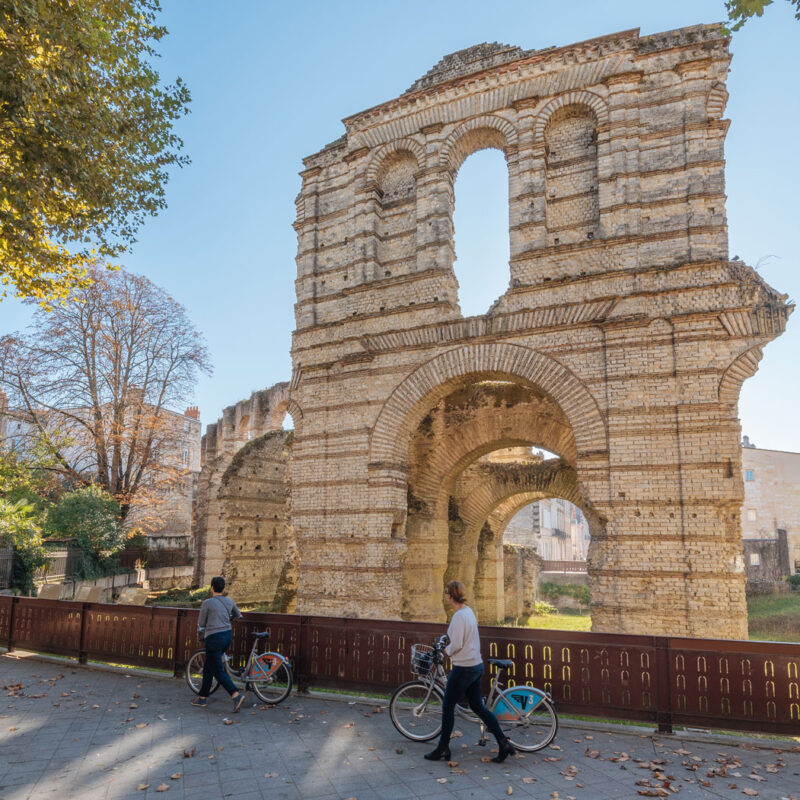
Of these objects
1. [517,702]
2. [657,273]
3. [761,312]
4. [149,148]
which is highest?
[149,148]

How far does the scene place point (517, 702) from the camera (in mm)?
5340

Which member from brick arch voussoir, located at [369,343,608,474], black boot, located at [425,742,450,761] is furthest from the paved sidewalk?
brick arch voussoir, located at [369,343,608,474]

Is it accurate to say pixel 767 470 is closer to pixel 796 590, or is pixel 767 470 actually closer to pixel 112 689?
pixel 796 590

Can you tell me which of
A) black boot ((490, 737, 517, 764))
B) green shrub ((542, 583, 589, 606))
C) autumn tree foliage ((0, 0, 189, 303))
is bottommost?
green shrub ((542, 583, 589, 606))

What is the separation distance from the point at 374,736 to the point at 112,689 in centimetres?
355

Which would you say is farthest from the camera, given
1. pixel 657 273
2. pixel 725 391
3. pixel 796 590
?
pixel 796 590

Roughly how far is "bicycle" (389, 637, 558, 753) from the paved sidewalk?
16 cm

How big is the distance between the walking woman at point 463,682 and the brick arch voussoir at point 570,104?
880 cm

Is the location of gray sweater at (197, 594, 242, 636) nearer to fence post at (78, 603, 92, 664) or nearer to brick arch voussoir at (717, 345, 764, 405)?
fence post at (78, 603, 92, 664)

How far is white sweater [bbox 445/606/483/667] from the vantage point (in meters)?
5.03

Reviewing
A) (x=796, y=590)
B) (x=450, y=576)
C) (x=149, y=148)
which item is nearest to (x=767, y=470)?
(x=796, y=590)

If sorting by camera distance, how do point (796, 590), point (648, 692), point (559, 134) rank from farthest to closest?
point (796, 590), point (559, 134), point (648, 692)

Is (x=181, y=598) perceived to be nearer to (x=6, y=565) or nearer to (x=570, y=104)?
(x=6, y=565)

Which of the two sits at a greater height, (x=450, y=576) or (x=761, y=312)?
(x=761, y=312)
